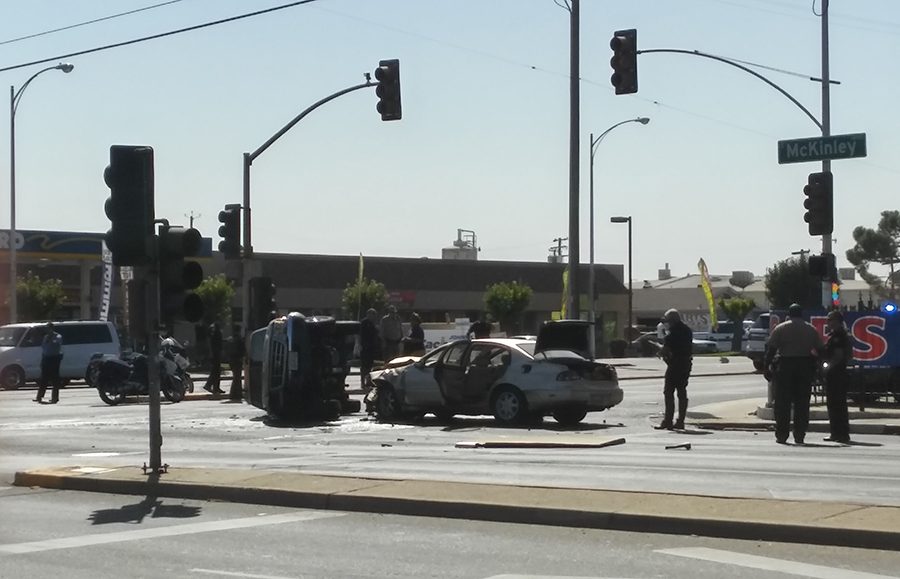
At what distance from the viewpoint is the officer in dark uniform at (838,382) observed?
18.5m

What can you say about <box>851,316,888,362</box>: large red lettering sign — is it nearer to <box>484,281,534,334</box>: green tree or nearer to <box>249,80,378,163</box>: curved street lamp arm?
<box>249,80,378,163</box>: curved street lamp arm

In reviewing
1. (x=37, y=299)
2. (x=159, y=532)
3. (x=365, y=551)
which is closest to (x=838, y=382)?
(x=365, y=551)

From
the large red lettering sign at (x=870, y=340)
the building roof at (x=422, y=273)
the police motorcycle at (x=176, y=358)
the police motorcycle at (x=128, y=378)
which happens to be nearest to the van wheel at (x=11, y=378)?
the police motorcycle at (x=176, y=358)

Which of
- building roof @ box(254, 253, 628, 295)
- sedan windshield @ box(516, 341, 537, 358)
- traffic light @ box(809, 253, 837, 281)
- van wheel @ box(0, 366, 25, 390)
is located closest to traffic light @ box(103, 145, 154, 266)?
Answer: sedan windshield @ box(516, 341, 537, 358)

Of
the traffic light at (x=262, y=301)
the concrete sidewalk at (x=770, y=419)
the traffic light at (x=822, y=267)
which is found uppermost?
the traffic light at (x=822, y=267)

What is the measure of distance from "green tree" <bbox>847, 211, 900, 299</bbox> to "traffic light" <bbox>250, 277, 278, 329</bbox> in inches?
3090

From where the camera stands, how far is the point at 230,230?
31438mm

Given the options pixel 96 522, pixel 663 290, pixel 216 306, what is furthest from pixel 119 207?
pixel 663 290

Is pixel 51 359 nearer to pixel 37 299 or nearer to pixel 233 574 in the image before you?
pixel 233 574

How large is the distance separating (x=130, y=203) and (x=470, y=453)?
568 centimetres

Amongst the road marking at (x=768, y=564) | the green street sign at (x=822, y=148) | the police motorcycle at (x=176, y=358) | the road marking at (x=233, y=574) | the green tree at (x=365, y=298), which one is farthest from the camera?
the green tree at (x=365, y=298)

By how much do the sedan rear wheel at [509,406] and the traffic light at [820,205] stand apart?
7247 mm

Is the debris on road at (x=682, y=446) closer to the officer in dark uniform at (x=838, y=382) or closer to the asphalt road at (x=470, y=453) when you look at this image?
the asphalt road at (x=470, y=453)

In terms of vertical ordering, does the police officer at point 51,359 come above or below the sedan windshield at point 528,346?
below
